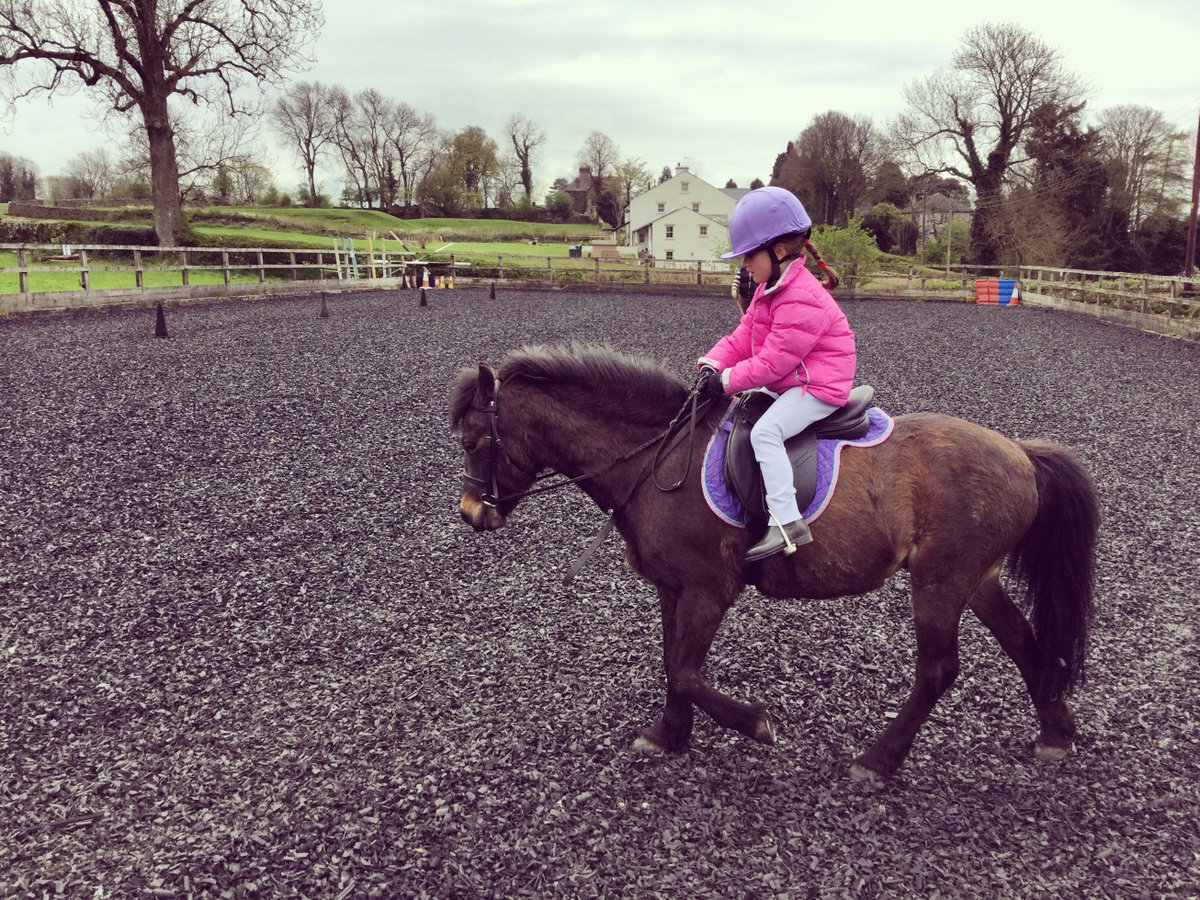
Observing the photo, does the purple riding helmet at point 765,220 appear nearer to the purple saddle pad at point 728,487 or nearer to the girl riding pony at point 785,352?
the girl riding pony at point 785,352

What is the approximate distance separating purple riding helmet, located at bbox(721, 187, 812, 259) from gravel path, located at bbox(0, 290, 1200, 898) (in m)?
2.36

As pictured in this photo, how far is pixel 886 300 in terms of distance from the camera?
112 ft

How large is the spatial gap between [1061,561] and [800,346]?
1.55 meters

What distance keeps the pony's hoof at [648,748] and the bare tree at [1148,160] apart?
56.5 meters

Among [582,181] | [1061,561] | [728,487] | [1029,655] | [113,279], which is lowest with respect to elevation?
[1029,655]

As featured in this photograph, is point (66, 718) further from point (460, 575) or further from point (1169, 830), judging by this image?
point (1169, 830)

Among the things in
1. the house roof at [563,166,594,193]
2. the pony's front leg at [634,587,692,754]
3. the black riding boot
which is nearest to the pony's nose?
the pony's front leg at [634,587,692,754]

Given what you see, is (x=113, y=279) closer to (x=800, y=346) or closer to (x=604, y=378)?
(x=604, y=378)

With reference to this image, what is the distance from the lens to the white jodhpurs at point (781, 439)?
3.27 meters

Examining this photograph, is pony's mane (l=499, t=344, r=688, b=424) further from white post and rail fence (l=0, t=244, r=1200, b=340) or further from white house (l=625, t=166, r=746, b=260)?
white house (l=625, t=166, r=746, b=260)

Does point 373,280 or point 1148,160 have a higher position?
point 1148,160

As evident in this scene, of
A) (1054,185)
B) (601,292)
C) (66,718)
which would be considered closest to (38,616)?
(66,718)

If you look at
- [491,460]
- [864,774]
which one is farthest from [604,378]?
[864,774]

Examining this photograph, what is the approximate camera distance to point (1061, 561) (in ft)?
11.6
